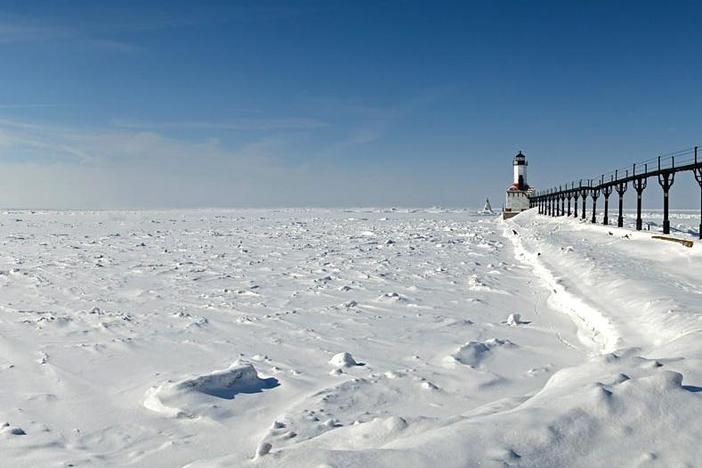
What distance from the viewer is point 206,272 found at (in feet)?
47.8

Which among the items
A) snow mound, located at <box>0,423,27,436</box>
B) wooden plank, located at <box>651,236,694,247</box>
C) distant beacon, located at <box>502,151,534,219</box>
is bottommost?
snow mound, located at <box>0,423,27,436</box>

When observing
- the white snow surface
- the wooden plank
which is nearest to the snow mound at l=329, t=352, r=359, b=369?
the white snow surface

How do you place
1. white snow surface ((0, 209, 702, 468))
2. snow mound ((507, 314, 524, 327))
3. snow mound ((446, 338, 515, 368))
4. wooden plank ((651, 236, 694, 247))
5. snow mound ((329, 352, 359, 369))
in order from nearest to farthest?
white snow surface ((0, 209, 702, 468)) < snow mound ((329, 352, 359, 369)) < snow mound ((446, 338, 515, 368)) < snow mound ((507, 314, 524, 327)) < wooden plank ((651, 236, 694, 247))

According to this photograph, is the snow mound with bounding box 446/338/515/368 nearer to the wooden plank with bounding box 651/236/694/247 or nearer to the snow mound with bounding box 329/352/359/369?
the snow mound with bounding box 329/352/359/369

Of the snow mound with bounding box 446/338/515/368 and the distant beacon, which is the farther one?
the distant beacon

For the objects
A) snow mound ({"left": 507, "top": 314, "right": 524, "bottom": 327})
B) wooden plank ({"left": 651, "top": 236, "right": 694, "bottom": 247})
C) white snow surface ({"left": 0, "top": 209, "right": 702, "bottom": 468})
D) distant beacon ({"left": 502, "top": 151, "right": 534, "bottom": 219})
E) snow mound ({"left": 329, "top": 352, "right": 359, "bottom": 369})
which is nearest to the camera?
white snow surface ({"left": 0, "top": 209, "right": 702, "bottom": 468})

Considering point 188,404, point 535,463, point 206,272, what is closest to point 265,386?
point 188,404

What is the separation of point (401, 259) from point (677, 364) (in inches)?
506

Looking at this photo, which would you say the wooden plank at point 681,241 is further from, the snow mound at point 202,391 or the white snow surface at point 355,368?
the snow mound at point 202,391

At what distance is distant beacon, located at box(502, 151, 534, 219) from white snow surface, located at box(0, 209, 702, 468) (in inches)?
2363

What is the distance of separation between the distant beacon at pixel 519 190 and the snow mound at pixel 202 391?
68023mm

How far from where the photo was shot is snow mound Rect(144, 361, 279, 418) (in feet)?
16.8

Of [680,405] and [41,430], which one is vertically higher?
[680,405]

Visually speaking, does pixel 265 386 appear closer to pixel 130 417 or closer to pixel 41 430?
pixel 130 417
